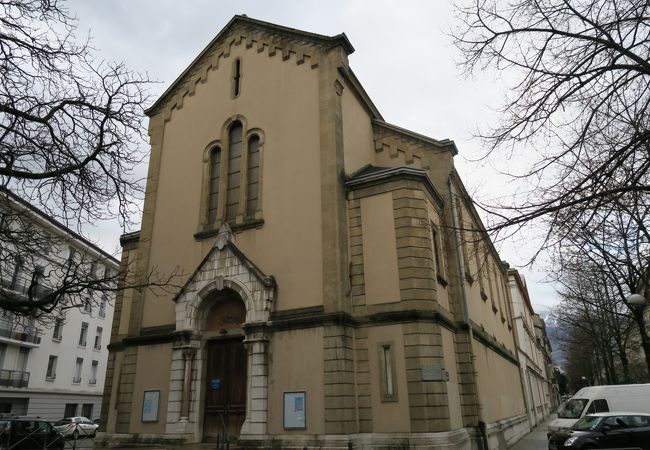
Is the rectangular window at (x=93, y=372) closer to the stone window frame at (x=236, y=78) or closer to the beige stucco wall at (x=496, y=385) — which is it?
the stone window frame at (x=236, y=78)

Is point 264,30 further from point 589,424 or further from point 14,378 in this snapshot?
point 14,378

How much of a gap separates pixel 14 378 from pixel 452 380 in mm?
33147

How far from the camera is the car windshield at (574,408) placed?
1950cm

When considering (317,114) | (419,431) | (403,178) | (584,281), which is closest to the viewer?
(419,431)

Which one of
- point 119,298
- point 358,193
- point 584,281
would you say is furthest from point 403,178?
point 584,281

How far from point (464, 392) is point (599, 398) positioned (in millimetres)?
7680

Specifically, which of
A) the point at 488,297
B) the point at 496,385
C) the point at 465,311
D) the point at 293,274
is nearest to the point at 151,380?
the point at 293,274

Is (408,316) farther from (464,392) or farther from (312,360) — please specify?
(464,392)

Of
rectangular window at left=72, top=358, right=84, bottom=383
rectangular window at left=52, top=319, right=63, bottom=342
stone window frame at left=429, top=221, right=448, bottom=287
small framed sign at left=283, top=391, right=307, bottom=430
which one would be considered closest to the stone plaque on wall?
stone window frame at left=429, top=221, right=448, bottom=287

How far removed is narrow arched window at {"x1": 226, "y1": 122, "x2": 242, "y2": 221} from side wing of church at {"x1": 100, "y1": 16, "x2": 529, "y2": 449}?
54mm

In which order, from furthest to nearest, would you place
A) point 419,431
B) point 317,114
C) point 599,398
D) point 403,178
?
1. point 599,398
2. point 317,114
3. point 403,178
4. point 419,431

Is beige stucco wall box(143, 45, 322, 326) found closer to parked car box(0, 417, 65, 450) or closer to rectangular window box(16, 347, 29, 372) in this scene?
parked car box(0, 417, 65, 450)

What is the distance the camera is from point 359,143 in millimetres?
18594

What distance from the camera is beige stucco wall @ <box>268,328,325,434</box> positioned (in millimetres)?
13383
